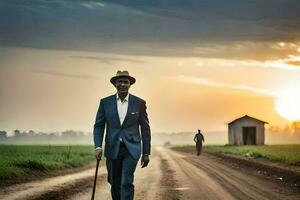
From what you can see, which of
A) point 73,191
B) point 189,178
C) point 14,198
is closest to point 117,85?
point 14,198

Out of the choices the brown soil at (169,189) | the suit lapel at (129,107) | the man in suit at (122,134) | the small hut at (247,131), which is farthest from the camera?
the small hut at (247,131)

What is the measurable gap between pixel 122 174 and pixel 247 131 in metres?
62.9

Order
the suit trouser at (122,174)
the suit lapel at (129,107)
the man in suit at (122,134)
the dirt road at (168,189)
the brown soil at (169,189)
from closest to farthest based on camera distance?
the suit trouser at (122,174)
the man in suit at (122,134)
the suit lapel at (129,107)
the brown soil at (169,189)
the dirt road at (168,189)

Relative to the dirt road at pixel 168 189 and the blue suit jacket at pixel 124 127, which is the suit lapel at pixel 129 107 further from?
the dirt road at pixel 168 189

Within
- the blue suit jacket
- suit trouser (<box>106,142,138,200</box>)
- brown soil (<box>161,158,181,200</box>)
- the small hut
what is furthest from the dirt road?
the small hut

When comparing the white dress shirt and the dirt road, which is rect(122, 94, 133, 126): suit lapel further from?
the dirt road

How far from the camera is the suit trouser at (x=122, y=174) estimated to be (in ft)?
28.2

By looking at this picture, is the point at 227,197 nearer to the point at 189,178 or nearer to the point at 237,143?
the point at 189,178

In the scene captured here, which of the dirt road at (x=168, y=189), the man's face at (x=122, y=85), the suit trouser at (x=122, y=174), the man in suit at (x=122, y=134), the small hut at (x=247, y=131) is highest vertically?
the small hut at (x=247, y=131)

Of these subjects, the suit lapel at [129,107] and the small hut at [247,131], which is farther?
the small hut at [247,131]

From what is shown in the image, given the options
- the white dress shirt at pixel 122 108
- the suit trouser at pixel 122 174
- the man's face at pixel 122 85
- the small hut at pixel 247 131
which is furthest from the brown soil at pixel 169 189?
the small hut at pixel 247 131

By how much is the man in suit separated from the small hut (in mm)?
60524

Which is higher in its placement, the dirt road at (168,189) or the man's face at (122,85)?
the man's face at (122,85)

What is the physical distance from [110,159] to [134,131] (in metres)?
0.59
